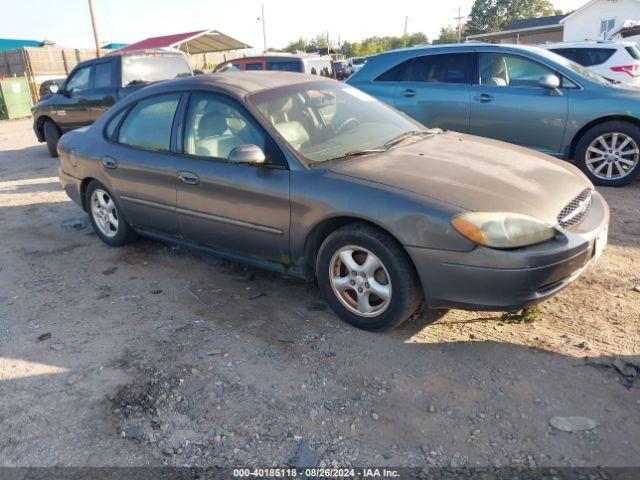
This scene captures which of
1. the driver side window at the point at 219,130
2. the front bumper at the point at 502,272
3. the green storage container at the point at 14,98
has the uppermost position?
the driver side window at the point at 219,130

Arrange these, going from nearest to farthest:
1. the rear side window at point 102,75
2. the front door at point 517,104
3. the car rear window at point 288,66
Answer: the front door at point 517,104, the rear side window at point 102,75, the car rear window at point 288,66

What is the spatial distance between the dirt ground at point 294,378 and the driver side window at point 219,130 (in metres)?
1.10

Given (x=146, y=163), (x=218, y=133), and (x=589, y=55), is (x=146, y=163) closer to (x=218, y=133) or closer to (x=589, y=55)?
(x=218, y=133)

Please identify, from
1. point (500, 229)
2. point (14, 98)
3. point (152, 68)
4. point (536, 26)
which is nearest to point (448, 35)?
point (536, 26)

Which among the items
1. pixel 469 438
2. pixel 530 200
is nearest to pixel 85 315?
pixel 469 438

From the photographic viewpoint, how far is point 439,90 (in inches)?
270

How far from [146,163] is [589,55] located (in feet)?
32.6

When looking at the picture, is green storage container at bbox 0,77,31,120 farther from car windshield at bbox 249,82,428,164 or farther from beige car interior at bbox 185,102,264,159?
car windshield at bbox 249,82,428,164

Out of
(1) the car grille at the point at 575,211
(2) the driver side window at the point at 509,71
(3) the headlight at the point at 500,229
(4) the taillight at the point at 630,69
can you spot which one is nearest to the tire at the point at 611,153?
(2) the driver side window at the point at 509,71

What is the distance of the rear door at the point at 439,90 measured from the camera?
6.71m

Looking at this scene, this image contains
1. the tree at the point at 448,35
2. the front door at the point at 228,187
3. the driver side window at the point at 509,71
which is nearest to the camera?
the front door at the point at 228,187

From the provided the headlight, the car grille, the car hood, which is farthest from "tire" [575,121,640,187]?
the headlight

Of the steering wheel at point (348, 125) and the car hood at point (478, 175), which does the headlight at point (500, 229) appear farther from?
the steering wheel at point (348, 125)

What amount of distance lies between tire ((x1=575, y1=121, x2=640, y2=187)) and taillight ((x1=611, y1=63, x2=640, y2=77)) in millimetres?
5488
